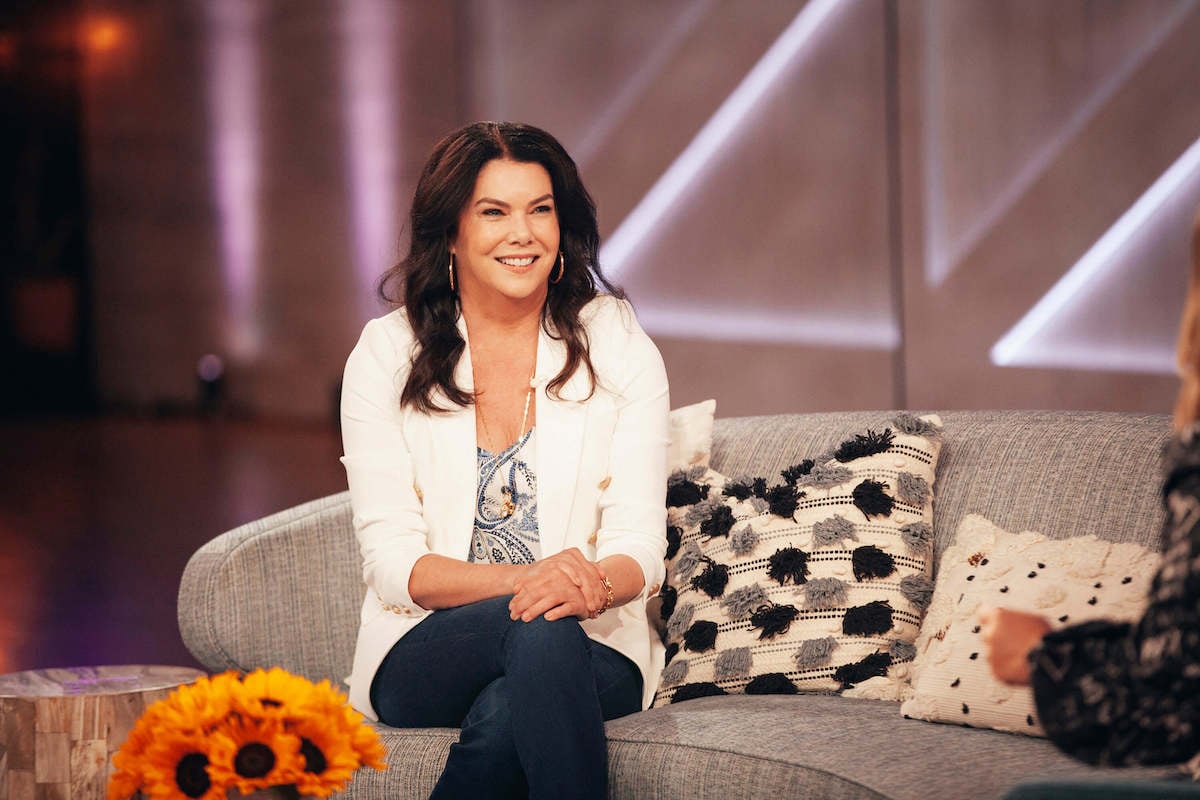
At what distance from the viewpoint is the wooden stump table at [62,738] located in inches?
79.6

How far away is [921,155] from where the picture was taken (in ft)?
15.9

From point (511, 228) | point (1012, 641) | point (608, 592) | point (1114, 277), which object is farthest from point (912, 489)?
point (1114, 277)

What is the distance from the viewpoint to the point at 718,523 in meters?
2.48

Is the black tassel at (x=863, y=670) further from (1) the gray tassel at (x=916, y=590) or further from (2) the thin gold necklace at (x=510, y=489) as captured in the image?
(2) the thin gold necklace at (x=510, y=489)

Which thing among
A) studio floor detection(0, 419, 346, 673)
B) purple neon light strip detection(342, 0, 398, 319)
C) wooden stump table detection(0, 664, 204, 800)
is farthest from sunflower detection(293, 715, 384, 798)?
purple neon light strip detection(342, 0, 398, 319)

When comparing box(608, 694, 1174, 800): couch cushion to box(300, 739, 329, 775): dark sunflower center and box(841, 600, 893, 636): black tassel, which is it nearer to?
box(841, 600, 893, 636): black tassel

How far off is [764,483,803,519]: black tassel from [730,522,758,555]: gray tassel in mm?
53

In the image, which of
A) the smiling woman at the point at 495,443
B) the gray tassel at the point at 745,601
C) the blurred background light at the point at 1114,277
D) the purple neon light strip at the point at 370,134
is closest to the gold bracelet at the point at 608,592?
the smiling woman at the point at 495,443

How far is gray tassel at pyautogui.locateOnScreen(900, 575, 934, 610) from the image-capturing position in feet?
7.61

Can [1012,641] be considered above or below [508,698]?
above

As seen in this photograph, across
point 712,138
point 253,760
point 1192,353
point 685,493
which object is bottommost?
point 253,760

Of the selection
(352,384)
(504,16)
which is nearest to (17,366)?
(504,16)

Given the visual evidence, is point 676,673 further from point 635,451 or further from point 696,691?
point 635,451

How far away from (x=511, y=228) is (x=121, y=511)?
198 inches
